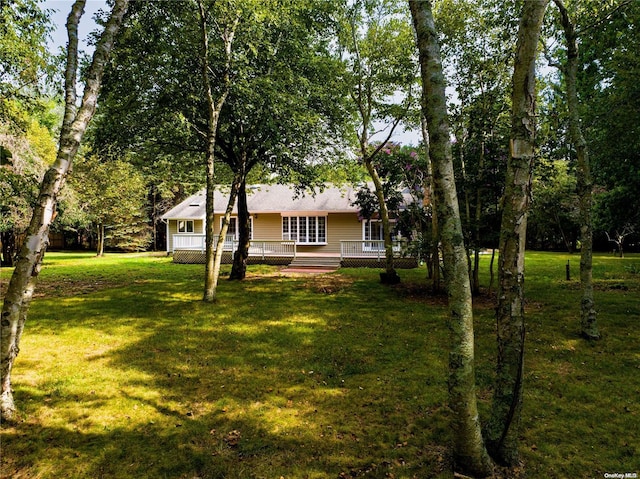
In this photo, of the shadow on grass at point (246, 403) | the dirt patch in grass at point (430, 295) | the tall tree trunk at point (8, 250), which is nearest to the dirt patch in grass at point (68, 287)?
the shadow on grass at point (246, 403)

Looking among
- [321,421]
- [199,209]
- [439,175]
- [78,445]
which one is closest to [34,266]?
[78,445]

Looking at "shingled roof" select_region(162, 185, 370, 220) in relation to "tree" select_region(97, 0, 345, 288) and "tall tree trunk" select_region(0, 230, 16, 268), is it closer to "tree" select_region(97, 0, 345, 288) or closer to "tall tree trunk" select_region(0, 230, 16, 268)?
"tree" select_region(97, 0, 345, 288)

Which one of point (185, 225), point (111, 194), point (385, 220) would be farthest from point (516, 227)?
point (111, 194)

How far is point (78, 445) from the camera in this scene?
3518 mm

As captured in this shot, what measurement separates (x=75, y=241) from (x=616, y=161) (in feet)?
138

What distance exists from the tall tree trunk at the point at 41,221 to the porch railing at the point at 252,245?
15.9 metres

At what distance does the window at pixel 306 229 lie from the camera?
22297 mm

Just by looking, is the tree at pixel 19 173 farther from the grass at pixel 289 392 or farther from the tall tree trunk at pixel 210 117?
the tall tree trunk at pixel 210 117

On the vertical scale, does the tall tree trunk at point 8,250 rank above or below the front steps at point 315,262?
above

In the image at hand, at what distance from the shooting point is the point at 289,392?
4707 millimetres

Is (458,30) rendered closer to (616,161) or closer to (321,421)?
(616,161)

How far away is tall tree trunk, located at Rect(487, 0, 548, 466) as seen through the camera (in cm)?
276

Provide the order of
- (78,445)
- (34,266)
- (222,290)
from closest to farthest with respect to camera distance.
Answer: (78,445)
(34,266)
(222,290)

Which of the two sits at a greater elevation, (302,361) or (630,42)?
(630,42)
